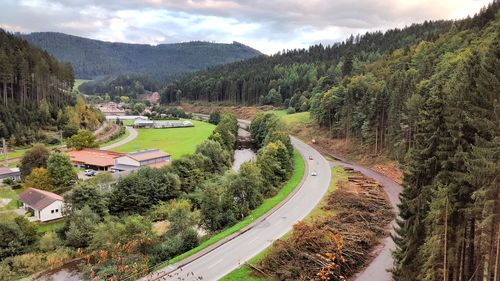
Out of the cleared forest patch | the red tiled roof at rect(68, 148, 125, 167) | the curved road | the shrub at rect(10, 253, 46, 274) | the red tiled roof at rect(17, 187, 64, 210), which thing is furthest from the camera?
the curved road

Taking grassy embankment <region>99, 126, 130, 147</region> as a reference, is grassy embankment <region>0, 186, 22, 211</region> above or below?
below

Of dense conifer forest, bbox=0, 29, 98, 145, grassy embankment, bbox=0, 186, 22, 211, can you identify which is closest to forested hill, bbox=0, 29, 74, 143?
dense conifer forest, bbox=0, 29, 98, 145

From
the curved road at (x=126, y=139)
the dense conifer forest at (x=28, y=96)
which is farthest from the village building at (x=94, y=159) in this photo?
the dense conifer forest at (x=28, y=96)

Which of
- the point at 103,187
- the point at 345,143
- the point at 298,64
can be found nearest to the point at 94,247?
the point at 103,187

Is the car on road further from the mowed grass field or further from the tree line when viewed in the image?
the mowed grass field

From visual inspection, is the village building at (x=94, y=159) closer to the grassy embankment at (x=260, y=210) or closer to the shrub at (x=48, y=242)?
the shrub at (x=48, y=242)

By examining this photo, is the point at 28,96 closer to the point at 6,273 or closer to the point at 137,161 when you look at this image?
the point at 137,161
